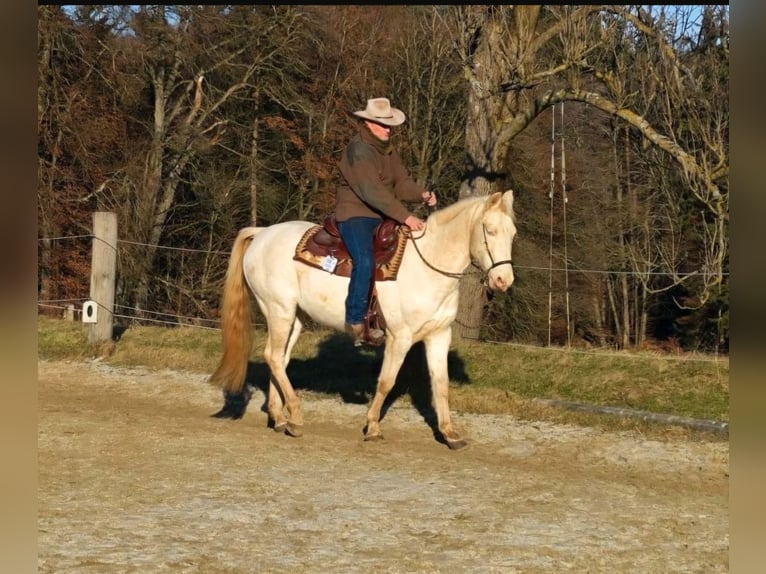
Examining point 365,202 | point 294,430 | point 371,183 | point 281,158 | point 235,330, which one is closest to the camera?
point 371,183

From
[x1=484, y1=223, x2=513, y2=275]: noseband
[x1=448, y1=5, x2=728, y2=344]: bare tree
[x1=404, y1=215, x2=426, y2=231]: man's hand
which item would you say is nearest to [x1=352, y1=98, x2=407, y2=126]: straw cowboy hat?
[x1=404, y1=215, x2=426, y2=231]: man's hand

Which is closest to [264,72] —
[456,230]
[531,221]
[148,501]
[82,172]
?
[82,172]

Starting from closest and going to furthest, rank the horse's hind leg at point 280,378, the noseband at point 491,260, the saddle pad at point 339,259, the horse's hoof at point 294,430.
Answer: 1. the noseband at point 491,260
2. the saddle pad at point 339,259
3. the horse's hoof at point 294,430
4. the horse's hind leg at point 280,378

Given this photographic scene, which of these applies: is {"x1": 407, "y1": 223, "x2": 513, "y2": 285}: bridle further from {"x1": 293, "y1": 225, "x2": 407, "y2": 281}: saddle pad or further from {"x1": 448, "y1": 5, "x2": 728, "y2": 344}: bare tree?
{"x1": 448, "y1": 5, "x2": 728, "y2": 344}: bare tree

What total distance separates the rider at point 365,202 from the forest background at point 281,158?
1146 cm

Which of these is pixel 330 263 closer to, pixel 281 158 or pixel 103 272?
pixel 103 272

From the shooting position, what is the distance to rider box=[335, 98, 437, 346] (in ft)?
21.7

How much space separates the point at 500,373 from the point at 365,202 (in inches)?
139

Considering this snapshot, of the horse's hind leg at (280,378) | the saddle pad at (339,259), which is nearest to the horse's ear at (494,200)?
the saddle pad at (339,259)

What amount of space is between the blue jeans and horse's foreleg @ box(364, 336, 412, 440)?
1.15 ft

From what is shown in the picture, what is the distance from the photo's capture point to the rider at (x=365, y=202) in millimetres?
6613

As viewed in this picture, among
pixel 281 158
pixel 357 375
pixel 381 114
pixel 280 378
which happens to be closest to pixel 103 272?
pixel 357 375

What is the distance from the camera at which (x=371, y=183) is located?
6586 mm

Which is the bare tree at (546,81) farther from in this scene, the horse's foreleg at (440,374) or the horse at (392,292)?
the horse's foreleg at (440,374)
